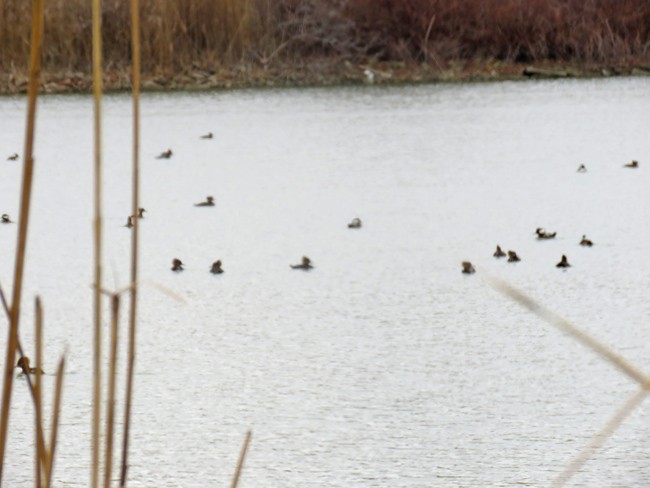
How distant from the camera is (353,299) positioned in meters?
3.47

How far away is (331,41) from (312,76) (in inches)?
38.7

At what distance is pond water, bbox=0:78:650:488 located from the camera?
223 cm

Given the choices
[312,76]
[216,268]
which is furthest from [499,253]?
[312,76]

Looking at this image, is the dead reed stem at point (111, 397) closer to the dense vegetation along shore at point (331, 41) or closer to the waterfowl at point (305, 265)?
the waterfowl at point (305, 265)

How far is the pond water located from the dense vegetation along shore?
3.32 metres

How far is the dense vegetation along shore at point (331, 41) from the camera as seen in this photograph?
413 inches

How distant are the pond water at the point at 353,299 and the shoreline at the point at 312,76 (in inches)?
112

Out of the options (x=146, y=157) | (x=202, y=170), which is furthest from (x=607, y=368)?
(x=146, y=157)

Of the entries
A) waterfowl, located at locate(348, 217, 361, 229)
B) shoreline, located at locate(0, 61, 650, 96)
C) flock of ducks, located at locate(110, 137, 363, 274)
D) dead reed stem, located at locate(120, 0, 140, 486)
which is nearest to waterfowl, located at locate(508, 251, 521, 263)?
flock of ducks, located at locate(110, 137, 363, 274)

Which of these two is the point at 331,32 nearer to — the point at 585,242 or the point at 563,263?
the point at 585,242

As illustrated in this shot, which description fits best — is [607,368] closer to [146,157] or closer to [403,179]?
[403,179]

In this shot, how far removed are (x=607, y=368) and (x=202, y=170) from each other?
3.53 m

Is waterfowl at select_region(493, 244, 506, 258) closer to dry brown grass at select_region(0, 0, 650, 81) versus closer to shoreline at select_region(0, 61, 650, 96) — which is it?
shoreline at select_region(0, 61, 650, 96)

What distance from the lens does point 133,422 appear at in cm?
242
